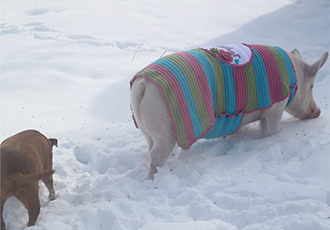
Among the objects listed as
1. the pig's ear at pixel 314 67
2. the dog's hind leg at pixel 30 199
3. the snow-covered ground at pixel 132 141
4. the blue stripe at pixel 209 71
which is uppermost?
the blue stripe at pixel 209 71

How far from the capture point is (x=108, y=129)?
14.4 ft

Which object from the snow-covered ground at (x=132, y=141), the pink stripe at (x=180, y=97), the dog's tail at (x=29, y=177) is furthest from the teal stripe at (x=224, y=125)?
the dog's tail at (x=29, y=177)

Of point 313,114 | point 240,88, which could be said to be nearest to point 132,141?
point 240,88

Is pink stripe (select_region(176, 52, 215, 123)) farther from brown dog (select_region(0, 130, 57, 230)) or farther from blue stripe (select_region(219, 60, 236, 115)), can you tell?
brown dog (select_region(0, 130, 57, 230))

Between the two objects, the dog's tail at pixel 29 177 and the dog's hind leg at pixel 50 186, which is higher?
the dog's tail at pixel 29 177

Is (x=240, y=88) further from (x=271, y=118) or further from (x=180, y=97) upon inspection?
(x=180, y=97)

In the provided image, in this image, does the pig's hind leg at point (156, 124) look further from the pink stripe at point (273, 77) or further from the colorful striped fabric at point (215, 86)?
the pink stripe at point (273, 77)

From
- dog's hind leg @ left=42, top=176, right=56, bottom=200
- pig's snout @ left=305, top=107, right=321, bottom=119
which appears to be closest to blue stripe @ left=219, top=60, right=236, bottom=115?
pig's snout @ left=305, top=107, right=321, bottom=119

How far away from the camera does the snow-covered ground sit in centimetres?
268

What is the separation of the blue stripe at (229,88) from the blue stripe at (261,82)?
258 mm

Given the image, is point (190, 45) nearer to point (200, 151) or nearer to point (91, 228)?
point (200, 151)

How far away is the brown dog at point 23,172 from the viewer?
7.89 ft

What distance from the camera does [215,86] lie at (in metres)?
3.46

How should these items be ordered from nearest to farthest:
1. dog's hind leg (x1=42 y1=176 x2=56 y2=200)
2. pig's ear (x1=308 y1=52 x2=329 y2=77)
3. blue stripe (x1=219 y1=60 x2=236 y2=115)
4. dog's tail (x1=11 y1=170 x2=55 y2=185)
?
1. dog's tail (x1=11 y1=170 x2=55 y2=185)
2. dog's hind leg (x1=42 y1=176 x2=56 y2=200)
3. blue stripe (x1=219 y1=60 x2=236 y2=115)
4. pig's ear (x1=308 y1=52 x2=329 y2=77)
